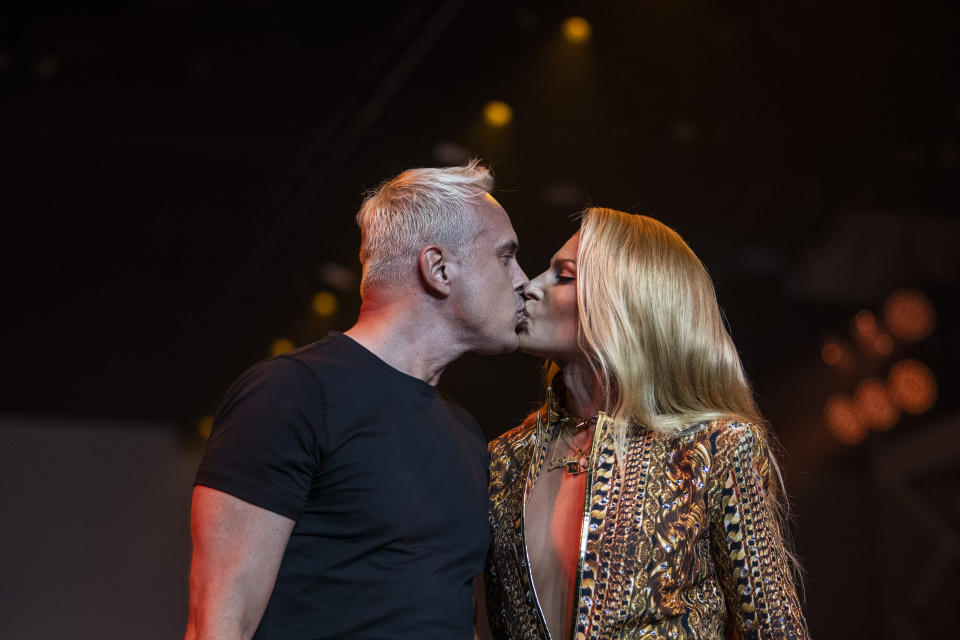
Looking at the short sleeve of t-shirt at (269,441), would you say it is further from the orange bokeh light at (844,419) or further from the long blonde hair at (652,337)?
the orange bokeh light at (844,419)

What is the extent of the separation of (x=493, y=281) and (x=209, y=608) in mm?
733

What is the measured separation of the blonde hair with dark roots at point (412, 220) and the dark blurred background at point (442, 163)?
7.05 feet

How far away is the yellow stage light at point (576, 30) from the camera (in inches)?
158

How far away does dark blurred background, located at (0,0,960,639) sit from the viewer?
392 centimetres

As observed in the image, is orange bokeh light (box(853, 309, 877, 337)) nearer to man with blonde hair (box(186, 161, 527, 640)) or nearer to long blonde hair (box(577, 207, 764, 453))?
long blonde hair (box(577, 207, 764, 453))

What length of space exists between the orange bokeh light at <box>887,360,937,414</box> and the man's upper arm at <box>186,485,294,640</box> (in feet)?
12.9

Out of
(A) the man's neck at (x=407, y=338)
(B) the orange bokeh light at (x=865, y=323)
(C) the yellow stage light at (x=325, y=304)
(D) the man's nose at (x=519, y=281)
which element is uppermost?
(B) the orange bokeh light at (x=865, y=323)

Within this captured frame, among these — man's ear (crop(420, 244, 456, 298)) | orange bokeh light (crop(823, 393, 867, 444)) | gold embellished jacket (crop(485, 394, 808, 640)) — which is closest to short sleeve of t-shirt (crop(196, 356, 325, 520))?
man's ear (crop(420, 244, 456, 298))

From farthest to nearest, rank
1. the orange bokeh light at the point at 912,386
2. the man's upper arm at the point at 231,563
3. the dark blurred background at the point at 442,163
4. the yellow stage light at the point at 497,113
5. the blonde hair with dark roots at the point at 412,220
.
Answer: the orange bokeh light at the point at 912,386 < the yellow stage light at the point at 497,113 < the dark blurred background at the point at 442,163 < the blonde hair with dark roots at the point at 412,220 < the man's upper arm at the point at 231,563

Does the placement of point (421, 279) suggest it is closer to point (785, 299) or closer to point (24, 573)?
point (24, 573)

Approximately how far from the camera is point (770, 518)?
5.48 feet

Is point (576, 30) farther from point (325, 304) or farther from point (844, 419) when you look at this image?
point (844, 419)

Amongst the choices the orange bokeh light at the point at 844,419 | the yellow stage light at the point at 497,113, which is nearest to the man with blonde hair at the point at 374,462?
the yellow stage light at the point at 497,113

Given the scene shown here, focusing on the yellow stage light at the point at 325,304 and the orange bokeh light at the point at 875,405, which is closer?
the yellow stage light at the point at 325,304
